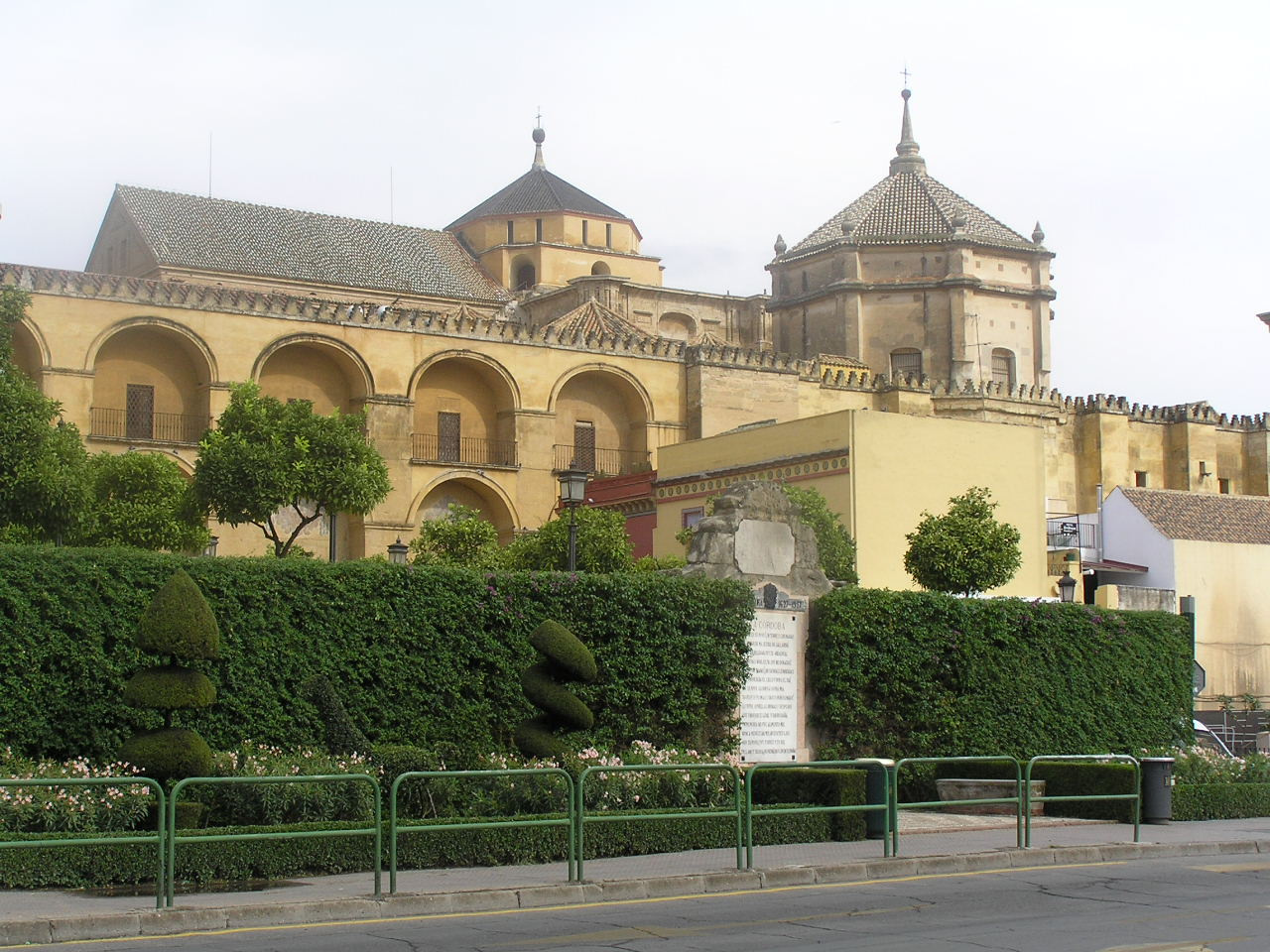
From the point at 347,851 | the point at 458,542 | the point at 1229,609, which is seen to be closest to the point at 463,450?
the point at 458,542

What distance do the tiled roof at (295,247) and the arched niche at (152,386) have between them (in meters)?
7.67

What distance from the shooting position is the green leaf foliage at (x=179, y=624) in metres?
13.3

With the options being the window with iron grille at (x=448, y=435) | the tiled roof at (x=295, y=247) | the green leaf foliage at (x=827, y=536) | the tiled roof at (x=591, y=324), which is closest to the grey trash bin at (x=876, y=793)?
the green leaf foliage at (x=827, y=536)

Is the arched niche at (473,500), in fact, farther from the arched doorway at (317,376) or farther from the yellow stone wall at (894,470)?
the yellow stone wall at (894,470)

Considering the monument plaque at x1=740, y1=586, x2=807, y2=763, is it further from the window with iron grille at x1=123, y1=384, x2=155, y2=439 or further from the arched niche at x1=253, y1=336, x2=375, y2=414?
the window with iron grille at x1=123, y1=384, x2=155, y2=439

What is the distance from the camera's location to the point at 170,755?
13.2 m

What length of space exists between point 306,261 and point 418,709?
3929cm

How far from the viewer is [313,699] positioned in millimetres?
15328

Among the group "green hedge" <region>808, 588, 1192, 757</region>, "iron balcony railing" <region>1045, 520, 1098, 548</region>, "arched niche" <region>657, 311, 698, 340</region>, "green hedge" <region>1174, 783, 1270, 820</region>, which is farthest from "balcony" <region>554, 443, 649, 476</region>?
"green hedge" <region>1174, 783, 1270, 820</region>

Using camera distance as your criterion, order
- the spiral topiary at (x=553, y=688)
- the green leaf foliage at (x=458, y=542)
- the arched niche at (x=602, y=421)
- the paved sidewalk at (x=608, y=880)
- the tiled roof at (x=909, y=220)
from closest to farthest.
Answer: the paved sidewalk at (x=608, y=880), the spiral topiary at (x=553, y=688), the green leaf foliage at (x=458, y=542), the arched niche at (x=602, y=421), the tiled roof at (x=909, y=220)

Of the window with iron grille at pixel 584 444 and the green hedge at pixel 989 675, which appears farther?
the window with iron grille at pixel 584 444

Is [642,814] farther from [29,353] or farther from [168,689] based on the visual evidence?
[29,353]

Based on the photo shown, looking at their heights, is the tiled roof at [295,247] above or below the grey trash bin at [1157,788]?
above

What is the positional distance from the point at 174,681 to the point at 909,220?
49.4 metres
